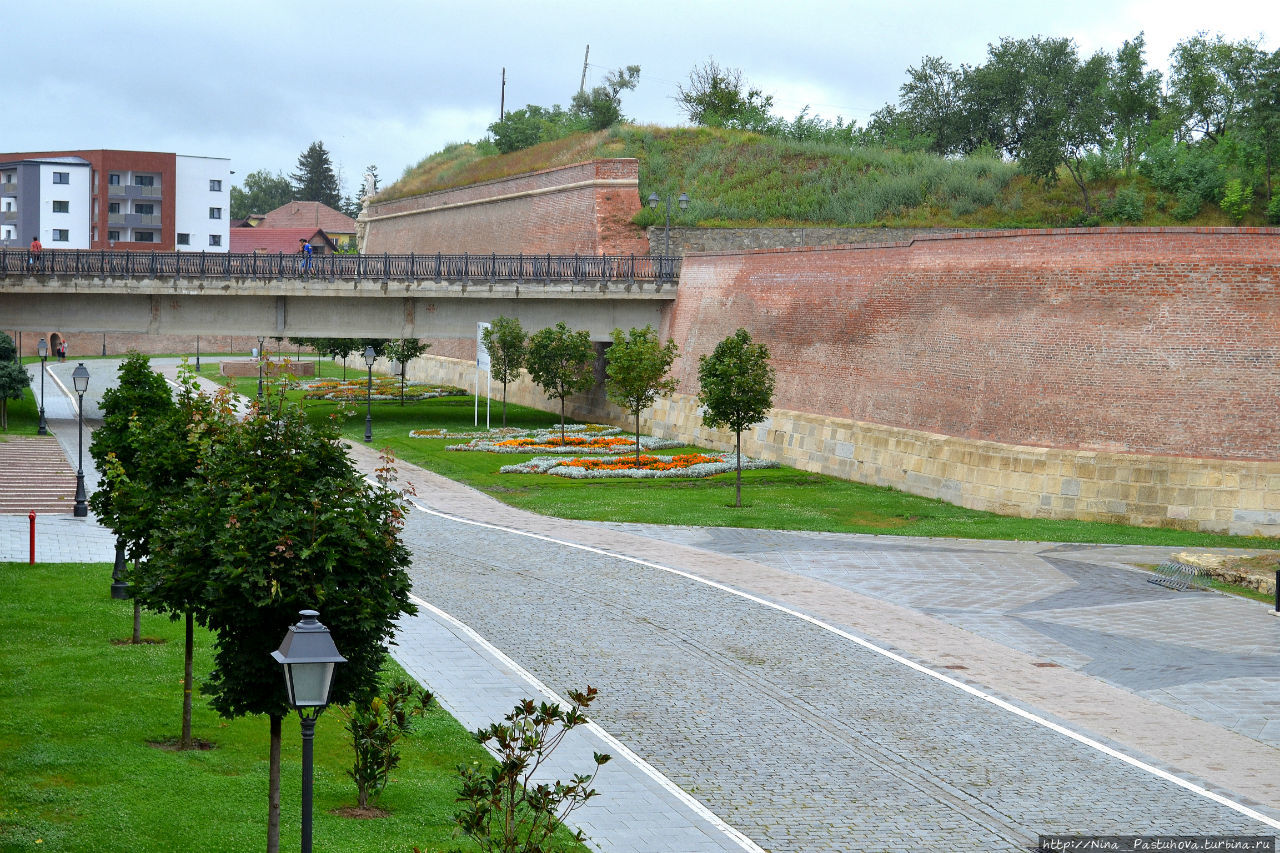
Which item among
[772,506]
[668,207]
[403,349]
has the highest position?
[668,207]

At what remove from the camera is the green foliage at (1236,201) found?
4419cm

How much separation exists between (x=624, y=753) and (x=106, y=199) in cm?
8774

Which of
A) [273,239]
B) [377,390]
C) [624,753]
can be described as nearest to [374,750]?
[624,753]

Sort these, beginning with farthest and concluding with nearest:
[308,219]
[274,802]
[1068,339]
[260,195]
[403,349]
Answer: [260,195]
[308,219]
[403,349]
[1068,339]
[274,802]

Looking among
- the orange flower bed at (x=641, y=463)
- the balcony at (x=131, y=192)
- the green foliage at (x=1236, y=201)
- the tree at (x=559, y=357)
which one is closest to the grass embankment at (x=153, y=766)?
the orange flower bed at (x=641, y=463)

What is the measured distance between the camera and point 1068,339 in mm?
28422

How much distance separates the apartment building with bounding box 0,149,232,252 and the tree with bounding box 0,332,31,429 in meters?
45.5

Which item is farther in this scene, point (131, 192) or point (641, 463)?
point (131, 192)

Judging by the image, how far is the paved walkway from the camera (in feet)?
37.0

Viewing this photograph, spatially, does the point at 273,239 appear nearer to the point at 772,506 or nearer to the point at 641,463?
the point at 641,463

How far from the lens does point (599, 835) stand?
1035 cm

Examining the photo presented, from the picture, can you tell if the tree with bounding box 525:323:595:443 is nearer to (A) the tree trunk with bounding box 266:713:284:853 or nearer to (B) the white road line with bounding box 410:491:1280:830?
(B) the white road line with bounding box 410:491:1280:830

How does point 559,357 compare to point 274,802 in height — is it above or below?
above

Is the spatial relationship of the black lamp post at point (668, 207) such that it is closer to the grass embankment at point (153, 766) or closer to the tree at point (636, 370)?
the tree at point (636, 370)
